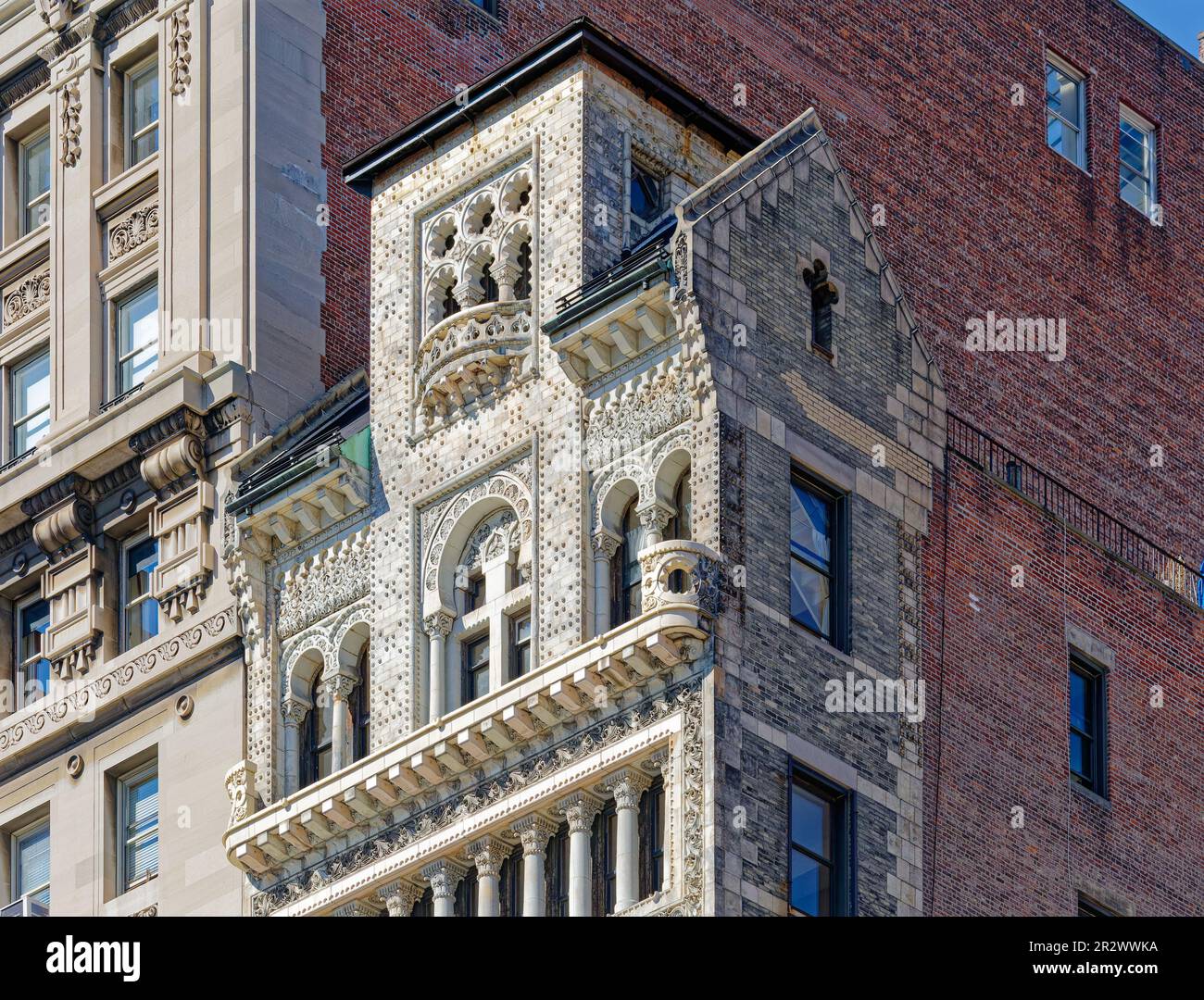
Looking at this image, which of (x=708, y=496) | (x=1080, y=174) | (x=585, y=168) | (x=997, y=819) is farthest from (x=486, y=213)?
(x=1080, y=174)

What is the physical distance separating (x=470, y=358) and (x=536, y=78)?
4.24 metres

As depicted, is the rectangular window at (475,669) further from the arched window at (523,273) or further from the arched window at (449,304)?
the arched window at (449,304)

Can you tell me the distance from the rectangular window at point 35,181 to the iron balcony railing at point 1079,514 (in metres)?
16.2

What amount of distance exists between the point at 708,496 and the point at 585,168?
5.97 meters

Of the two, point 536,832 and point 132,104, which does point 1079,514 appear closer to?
point 132,104

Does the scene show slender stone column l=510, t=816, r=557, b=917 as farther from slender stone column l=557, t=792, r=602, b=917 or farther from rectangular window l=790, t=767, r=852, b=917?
rectangular window l=790, t=767, r=852, b=917

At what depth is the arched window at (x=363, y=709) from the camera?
58.3 m

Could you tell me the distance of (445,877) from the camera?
5525 centimetres

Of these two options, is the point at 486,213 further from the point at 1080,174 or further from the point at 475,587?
the point at 1080,174

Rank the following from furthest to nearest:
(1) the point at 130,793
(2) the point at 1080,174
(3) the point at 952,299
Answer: (2) the point at 1080,174, (3) the point at 952,299, (1) the point at 130,793

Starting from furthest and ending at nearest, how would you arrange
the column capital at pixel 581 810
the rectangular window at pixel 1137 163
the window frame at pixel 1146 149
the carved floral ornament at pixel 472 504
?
the rectangular window at pixel 1137 163 < the window frame at pixel 1146 149 < the carved floral ornament at pixel 472 504 < the column capital at pixel 581 810

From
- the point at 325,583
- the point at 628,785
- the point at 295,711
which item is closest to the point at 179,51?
the point at 325,583

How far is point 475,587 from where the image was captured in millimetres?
57312

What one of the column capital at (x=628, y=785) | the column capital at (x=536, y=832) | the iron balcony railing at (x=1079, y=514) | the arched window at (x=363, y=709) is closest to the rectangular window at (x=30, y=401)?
the arched window at (x=363, y=709)
